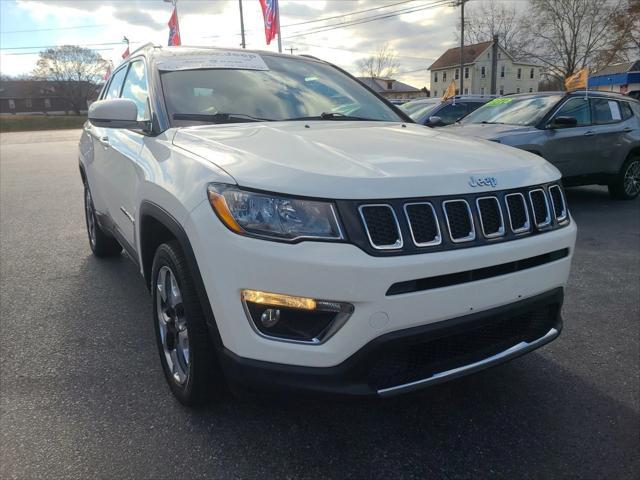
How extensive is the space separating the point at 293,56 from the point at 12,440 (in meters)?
3.01

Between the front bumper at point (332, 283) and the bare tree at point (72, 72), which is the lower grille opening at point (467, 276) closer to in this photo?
the front bumper at point (332, 283)

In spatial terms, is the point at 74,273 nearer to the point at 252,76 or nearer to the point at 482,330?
the point at 252,76

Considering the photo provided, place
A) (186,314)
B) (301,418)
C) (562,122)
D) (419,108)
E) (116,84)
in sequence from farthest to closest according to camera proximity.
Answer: (419,108) < (562,122) < (116,84) < (301,418) < (186,314)

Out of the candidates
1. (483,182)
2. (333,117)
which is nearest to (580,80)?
(333,117)

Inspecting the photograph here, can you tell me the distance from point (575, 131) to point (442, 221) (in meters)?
6.60

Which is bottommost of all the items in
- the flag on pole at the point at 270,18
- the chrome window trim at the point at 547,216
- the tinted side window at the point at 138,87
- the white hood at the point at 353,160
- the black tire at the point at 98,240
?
the black tire at the point at 98,240

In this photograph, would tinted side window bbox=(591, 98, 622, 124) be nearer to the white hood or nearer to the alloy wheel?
the white hood

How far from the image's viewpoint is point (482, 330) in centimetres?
212

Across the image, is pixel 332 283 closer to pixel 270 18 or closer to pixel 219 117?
pixel 219 117

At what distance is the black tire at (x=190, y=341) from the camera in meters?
2.12

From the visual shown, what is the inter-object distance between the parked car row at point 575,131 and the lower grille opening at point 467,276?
5.03 meters

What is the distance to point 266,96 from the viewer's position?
3129 mm

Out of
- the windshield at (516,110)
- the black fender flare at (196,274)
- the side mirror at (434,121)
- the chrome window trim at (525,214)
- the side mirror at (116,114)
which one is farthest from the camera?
the windshield at (516,110)

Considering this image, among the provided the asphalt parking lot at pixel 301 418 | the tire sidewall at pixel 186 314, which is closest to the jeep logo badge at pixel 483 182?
the asphalt parking lot at pixel 301 418
